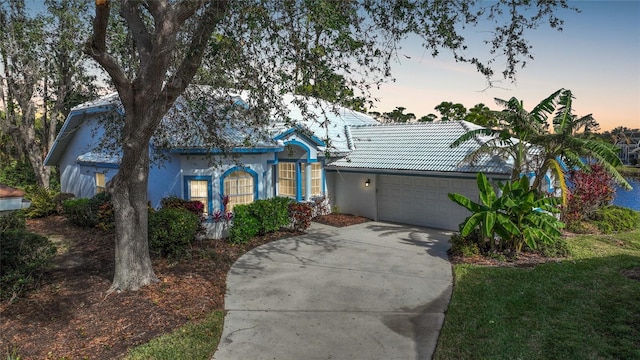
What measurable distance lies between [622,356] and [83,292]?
9337mm

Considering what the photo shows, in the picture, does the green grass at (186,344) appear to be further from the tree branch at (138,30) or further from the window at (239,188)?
the window at (239,188)

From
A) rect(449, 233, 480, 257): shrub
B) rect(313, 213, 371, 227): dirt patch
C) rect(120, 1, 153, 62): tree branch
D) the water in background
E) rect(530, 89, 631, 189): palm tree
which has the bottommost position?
rect(449, 233, 480, 257): shrub

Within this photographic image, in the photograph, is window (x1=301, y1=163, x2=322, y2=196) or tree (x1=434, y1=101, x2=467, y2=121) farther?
tree (x1=434, y1=101, x2=467, y2=121)

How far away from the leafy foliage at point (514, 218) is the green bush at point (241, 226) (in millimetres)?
6379

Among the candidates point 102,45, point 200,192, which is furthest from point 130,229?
point 200,192

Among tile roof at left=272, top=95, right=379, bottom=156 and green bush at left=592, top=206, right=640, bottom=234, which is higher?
tile roof at left=272, top=95, right=379, bottom=156

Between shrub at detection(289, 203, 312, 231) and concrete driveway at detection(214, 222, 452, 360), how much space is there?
4.12ft

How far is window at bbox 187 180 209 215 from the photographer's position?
13125 mm

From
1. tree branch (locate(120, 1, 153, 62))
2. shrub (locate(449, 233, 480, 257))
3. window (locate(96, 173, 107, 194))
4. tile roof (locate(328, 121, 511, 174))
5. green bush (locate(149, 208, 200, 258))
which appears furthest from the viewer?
window (locate(96, 173, 107, 194))

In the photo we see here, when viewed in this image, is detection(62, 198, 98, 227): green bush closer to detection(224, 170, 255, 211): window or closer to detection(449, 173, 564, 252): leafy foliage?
detection(224, 170, 255, 211): window

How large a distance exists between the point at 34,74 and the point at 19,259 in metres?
13.8

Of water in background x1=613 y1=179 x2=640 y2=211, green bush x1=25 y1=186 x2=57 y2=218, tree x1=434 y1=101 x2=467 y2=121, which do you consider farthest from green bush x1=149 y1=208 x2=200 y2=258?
tree x1=434 y1=101 x2=467 y2=121

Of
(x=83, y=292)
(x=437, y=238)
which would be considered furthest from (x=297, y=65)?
(x=437, y=238)

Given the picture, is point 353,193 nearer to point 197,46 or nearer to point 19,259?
point 197,46
